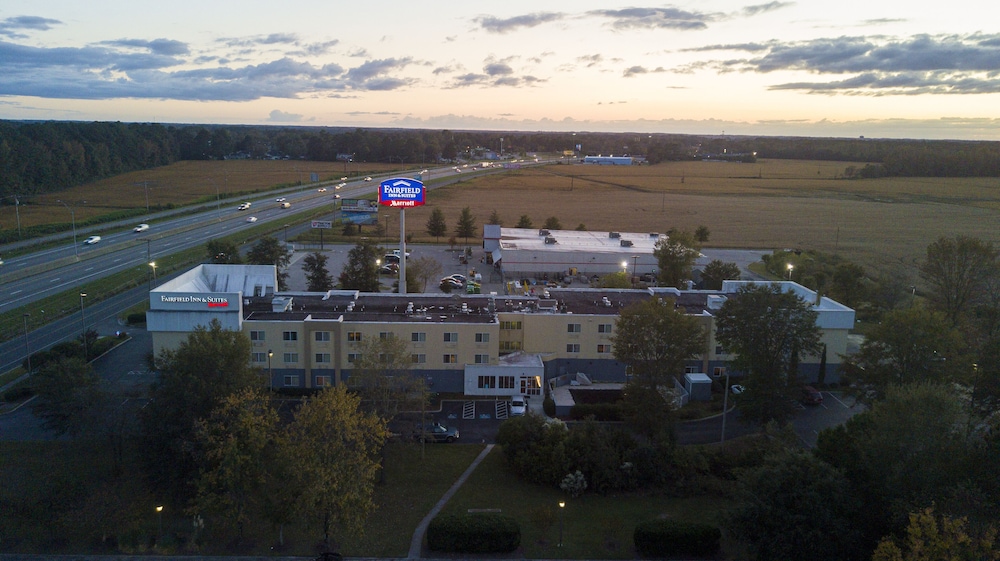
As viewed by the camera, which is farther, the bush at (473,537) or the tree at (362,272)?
the tree at (362,272)

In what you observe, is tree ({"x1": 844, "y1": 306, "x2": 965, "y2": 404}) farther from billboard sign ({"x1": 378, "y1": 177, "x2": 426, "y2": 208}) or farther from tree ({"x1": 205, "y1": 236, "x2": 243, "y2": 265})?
tree ({"x1": 205, "y1": 236, "x2": 243, "y2": 265})

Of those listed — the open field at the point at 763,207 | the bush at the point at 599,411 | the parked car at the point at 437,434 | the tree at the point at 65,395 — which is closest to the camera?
the tree at the point at 65,395

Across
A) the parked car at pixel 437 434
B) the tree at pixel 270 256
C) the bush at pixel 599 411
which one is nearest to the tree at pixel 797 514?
the bush at pixel 599 411

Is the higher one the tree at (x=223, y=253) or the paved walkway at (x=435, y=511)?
the tree at (x=223, y=253)

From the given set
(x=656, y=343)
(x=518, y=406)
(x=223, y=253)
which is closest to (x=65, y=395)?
(x=518, y=406)

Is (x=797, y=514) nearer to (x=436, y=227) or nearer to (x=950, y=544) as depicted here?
(x=950, y=544)

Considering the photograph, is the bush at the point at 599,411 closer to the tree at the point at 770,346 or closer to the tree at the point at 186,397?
the tree at the point at 770,346
